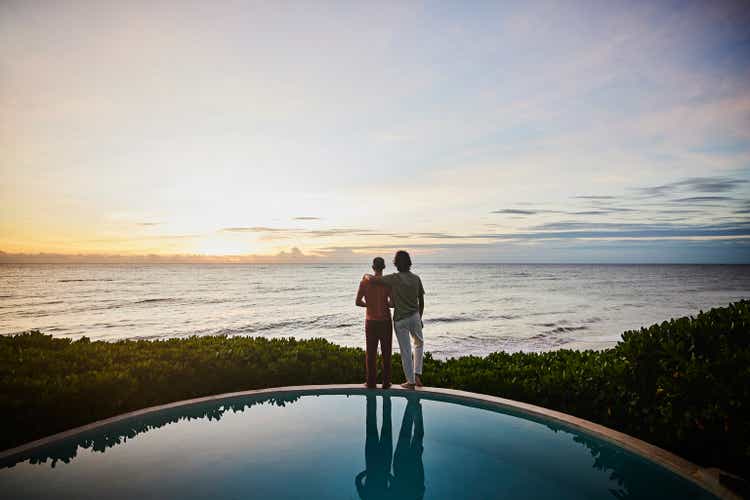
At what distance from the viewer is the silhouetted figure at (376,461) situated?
175 inches

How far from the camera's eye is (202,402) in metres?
7.32

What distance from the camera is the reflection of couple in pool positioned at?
445 centimetres

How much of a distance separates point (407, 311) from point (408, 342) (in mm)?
622

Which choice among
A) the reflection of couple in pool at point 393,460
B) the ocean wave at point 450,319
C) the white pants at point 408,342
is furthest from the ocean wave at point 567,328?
the reflection of couple in pool at point 393,460

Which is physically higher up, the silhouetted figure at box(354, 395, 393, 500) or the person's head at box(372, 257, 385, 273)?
the person's head at box(372, 257, 385, 273)

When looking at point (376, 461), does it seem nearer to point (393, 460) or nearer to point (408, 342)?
point (393, 460)

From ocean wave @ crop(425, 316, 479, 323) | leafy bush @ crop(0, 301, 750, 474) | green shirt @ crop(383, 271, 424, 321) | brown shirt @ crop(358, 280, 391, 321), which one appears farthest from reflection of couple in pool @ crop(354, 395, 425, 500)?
ocean wave @ crop(425, 316, 479, 323)

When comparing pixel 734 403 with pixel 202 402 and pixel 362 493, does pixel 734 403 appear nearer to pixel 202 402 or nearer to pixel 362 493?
pixel 362 493

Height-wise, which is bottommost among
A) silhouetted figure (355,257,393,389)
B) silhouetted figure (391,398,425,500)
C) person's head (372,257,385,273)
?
silhouetted figure (391,398,425,500)

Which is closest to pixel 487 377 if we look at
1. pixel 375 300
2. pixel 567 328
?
pixel 375 300

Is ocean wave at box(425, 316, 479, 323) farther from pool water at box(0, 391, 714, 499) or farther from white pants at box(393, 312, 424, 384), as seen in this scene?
pool water at box(0, 391, 714, 499)

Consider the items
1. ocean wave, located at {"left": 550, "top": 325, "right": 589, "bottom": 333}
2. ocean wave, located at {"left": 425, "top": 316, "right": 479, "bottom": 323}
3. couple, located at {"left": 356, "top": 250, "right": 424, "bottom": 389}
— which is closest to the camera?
couple, located at {"left": 356, "top": 250, "right": 424, "bottom": 389}

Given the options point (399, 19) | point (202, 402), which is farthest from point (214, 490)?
point (399, 19)

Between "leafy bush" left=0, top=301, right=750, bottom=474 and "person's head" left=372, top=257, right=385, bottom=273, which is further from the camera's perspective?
"person's head" left=372, top=257, right=385, bottom=273
